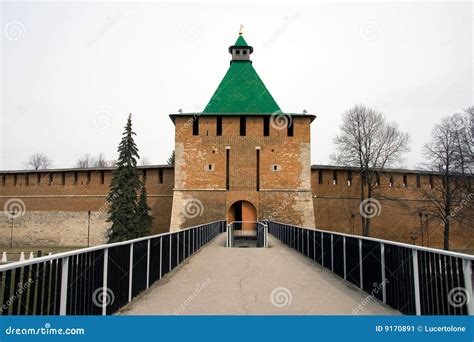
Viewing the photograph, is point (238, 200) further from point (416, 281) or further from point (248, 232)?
point (416, 281)

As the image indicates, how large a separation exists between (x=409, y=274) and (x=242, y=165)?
63.4 feet

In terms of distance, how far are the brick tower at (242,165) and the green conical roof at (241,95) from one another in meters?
0.10

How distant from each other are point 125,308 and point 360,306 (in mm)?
2736

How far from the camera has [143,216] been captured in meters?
23.9

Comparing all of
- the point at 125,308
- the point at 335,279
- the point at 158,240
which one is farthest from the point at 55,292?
the point at 335,279

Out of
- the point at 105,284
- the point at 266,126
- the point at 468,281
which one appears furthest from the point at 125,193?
the point at 468,281

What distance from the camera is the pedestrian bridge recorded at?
10.7 feet

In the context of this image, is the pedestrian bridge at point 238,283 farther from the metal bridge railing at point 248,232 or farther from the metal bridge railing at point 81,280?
the metal bridge railing at point 248,232

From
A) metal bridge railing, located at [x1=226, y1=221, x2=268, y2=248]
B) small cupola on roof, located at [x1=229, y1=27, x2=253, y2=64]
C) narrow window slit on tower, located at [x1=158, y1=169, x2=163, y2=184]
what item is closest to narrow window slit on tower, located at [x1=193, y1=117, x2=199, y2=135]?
narrow window slit on tower, located at [x1=158, y1=169, x2=163, y2=184]

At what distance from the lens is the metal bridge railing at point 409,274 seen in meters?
3.63

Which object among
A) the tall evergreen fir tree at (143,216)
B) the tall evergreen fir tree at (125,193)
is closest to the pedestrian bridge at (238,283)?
the tall evergreen fir tree at (125,193)

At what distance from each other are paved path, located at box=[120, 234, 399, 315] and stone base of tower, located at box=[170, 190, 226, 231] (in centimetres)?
1466

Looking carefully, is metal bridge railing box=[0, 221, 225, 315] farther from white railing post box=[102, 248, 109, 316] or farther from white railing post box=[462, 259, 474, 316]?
white railing post box=[462, 259, 474, 316]

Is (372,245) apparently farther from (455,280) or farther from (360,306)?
(455,280)
